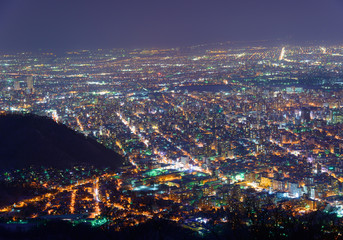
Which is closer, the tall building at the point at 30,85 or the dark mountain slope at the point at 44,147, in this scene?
the dark mountain slope at the point at 44,147

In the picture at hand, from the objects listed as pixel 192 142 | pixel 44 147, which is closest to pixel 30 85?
pixel 192 142

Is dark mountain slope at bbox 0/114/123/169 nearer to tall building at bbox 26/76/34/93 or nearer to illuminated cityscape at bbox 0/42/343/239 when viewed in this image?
illuminated cityscape at bbox 0/42/343/239

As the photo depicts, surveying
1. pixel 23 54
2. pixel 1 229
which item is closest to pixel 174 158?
pixel 1 229

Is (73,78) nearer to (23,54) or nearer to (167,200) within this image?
(23,54)

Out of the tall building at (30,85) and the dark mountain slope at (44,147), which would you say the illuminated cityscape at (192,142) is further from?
the dark mountain slope at (44,147)

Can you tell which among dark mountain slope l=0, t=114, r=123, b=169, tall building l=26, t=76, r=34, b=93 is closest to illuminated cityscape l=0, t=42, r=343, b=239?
tall building l=26, t=76, r=34, b=93

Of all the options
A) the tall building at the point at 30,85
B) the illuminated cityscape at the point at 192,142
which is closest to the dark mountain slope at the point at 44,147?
the illuminated cityscape at the point at 192,142

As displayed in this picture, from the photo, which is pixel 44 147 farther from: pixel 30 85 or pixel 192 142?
pixel 30 85
